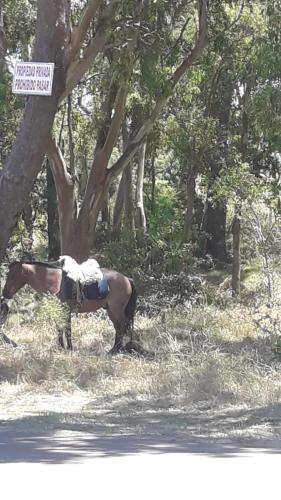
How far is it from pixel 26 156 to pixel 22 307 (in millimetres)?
6627

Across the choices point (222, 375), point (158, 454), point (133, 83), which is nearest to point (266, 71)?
point (133, 83)

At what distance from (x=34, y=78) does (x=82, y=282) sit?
384 centimetres

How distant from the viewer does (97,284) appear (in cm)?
1481

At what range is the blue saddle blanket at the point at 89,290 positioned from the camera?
14.6 m

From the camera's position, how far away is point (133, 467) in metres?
7.55

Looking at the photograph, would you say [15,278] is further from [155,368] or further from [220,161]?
[220,161]

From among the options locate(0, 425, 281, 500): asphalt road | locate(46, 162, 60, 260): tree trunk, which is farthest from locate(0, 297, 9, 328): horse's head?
locate(46, 162, 60, 260): tree trunk

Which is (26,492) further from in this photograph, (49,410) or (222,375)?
(222,375)

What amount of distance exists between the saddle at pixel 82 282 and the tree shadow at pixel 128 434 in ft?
10.9

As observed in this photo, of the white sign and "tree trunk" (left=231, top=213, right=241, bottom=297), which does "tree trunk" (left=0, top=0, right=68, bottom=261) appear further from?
"tree trunk" (left=231, top=213, right=241, bottom=297)

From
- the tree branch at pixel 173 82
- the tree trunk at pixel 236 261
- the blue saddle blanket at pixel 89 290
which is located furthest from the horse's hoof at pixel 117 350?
the tree trunk at pixel 236 261

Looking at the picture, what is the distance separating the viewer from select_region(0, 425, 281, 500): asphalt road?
22.1 ft

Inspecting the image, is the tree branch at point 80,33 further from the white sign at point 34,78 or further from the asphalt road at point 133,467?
the asphalt road at point 133,467

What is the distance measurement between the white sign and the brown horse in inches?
133
